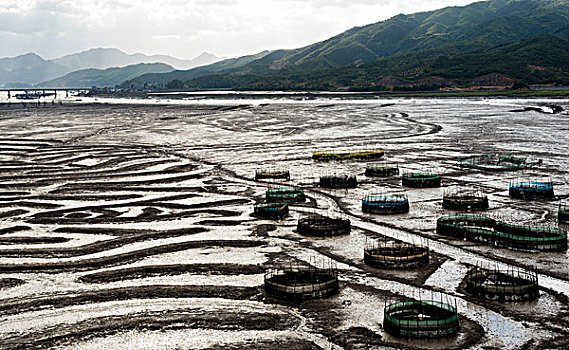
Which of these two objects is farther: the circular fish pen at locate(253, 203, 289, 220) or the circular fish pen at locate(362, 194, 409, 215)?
the circular fish pen at locate(362, 194, 409, 215)

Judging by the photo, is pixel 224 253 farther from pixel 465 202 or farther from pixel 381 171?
pixel 381 171

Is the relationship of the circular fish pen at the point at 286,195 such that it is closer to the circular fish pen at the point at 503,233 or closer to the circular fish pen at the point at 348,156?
the circular fish pen at the point at 503,233

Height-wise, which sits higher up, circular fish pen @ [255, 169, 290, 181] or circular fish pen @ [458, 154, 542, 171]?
circular fish pen @ [458, 154, 542, 171]

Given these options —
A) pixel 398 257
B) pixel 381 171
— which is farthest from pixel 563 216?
pixel 381 171

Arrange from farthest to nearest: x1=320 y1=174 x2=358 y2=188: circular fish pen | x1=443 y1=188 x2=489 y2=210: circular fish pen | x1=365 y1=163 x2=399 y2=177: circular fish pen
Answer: x1=365 y1=163 x2=399 y2=177: circular fish pen < x1=320 y1=174 x2=358 y2=188: circular fish pen < x1=443 y1=188 x2=489 y2=210: circular fish pen

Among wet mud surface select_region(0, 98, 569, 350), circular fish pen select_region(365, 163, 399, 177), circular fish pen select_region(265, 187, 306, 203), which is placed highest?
circular fish pen select_region(365, 163, 399, 177)

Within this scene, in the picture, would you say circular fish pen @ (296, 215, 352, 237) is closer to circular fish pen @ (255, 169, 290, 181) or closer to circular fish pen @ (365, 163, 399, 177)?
circular fish pen @ (255, 169, 290, 181)

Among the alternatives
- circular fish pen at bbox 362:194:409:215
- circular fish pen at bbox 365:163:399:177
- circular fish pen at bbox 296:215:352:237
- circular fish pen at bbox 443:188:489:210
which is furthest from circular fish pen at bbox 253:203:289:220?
circular fish pen at bbox 365:163:399:177
